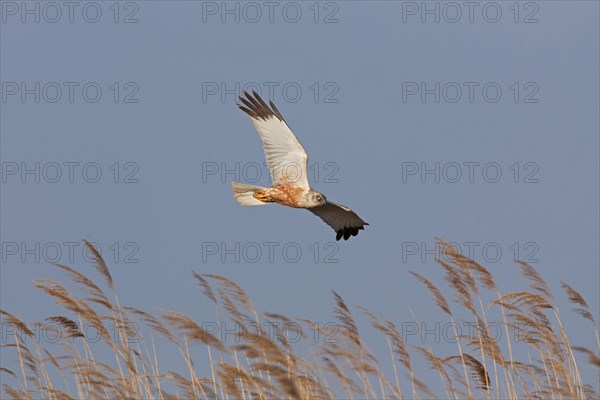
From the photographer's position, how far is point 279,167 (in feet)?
33.0

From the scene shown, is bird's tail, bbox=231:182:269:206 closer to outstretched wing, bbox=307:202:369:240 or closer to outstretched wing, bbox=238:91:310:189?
outstretched wing, bbox=238:91:310:189

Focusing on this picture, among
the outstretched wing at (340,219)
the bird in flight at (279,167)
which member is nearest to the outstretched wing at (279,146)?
the bird in flight at (279,167)

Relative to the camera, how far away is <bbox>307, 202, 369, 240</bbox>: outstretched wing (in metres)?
10.5

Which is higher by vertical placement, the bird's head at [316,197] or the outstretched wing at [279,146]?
the outstretched wing at [279,146]

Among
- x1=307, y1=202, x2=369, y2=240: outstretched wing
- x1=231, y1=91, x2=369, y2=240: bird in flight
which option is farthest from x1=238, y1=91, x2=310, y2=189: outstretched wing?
x1=307, y1=202, x2=369, y2=240: outstretched wing

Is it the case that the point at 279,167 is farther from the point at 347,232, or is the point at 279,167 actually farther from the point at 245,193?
the point at 347,232

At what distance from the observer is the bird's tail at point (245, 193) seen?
33.2 feet

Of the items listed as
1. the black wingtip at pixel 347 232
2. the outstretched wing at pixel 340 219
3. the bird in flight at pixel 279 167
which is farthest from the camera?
the black wingtip at pixel 347 232

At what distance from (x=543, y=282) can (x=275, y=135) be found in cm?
460

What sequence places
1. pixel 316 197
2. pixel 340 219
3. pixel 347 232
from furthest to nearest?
1. pixel 347 232
2. pixel 340 219
3. pixel 316 197

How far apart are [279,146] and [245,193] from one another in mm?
682

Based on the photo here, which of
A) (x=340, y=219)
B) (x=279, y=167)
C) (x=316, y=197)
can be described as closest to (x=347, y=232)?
(x=340, y=219)

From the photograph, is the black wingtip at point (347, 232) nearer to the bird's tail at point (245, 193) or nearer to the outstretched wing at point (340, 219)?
→ the outstretched wing at point (340, 219)

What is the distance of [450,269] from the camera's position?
6031 millimetres
